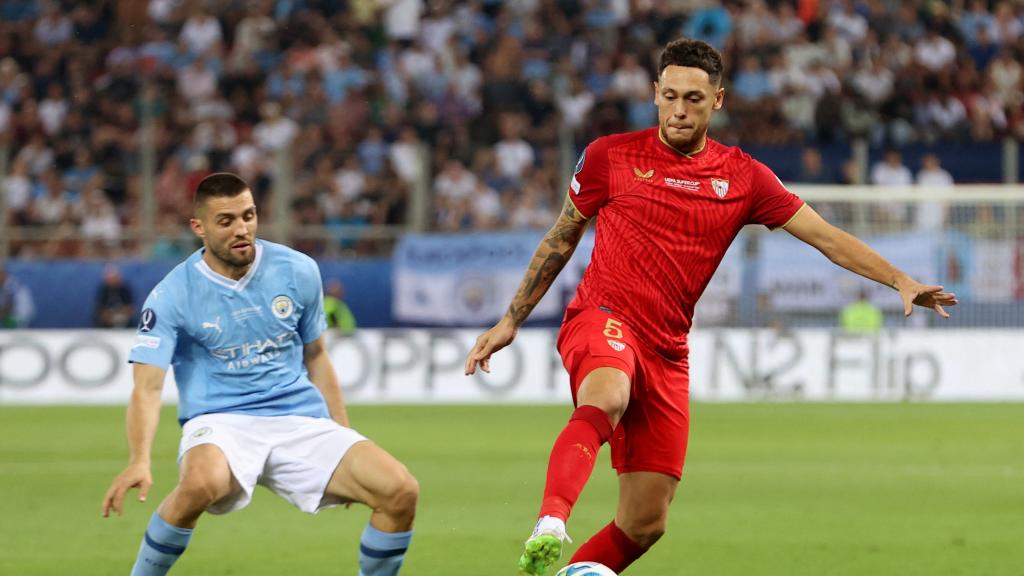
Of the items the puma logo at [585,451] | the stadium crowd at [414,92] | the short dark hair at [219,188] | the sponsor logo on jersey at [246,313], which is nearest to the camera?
the puma logo at [585,451]

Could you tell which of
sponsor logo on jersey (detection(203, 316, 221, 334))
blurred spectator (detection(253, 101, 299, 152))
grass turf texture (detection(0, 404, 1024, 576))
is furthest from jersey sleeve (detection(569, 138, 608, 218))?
blurred spectator (detection(253, 101, 299, 152))

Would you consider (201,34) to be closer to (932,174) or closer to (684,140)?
(932,174)

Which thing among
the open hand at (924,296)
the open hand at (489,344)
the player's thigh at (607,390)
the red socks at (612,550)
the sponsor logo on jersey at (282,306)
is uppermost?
the open hand at (924,296)

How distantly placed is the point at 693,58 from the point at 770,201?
0.67 meters

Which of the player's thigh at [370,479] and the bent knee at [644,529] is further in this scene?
the bent knee at [644,529]

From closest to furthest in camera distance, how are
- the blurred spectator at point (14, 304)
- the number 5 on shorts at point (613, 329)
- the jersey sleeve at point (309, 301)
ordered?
1. the number 5 on shorts at point (613, 329)
2. the jersey sleeve at point (309, 301)
3. the blurred spectator at point (14, 304)

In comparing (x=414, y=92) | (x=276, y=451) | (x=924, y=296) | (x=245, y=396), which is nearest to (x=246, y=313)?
(x=245, y=396)

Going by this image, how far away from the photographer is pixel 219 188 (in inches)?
244

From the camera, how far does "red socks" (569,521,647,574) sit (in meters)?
6.21

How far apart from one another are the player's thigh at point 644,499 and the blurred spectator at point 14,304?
48.5 ft

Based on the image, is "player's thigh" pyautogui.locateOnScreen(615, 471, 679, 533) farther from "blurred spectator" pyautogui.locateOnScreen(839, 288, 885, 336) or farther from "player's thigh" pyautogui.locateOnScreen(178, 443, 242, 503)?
"blurred spectator" pyautogui.locateOnScreen(839, 288, 885, 336)

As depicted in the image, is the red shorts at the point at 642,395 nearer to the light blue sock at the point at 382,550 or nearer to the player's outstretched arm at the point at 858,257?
the player's outstretched arm at the point at 858,257

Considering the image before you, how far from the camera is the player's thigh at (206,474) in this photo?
19.2 feet

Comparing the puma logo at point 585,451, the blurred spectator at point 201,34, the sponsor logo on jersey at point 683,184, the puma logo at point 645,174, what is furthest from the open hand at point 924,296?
the blurred spectator at point 201,34
